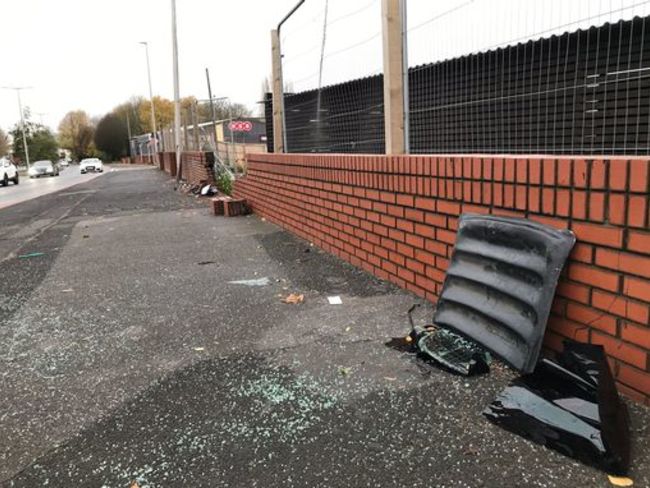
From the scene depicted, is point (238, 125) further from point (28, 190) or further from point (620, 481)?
point (28, 190)

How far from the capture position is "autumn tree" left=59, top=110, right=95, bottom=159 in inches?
4195

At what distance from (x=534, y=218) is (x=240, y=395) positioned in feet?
5.87

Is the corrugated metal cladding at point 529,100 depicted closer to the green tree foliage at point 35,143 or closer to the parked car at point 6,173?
the parked car at point 6,173

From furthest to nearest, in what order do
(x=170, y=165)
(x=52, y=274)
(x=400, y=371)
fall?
(x=170, y=165) < (x=52, y=274) < (x=400, y=371)

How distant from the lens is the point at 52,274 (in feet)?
19.9

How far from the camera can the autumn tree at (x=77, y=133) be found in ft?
350

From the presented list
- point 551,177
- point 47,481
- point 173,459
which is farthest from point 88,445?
point 551,177

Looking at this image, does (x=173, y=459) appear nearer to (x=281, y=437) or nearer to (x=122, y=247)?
(x=281, y=437)

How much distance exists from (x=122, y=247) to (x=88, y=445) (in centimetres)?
549

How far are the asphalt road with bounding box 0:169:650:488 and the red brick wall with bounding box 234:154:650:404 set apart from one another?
27 centimetres

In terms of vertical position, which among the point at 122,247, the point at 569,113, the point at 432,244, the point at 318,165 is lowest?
the point at 122,247

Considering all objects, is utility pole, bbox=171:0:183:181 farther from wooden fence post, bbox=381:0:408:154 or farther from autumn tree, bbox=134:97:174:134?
autumn tree, bbox=134:97:174:134

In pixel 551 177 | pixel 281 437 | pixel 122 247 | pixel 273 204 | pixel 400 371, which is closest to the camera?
pixel 281 437

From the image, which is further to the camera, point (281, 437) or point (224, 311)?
point (224, 311)
